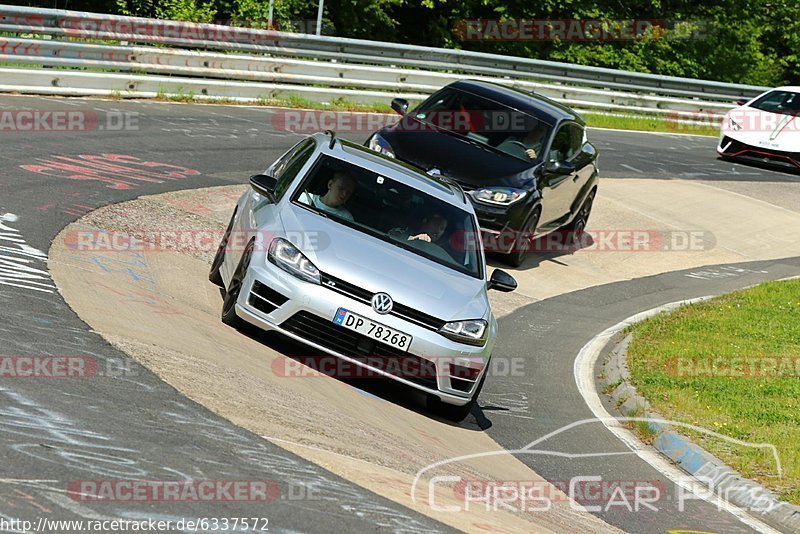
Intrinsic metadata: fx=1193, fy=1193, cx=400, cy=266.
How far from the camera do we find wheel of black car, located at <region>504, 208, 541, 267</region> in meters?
14.6

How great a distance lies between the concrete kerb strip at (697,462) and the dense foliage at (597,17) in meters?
22.3

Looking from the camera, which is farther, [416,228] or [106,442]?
[416,228]

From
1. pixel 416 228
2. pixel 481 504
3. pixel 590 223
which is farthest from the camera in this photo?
pixel 590 223

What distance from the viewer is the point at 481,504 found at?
671 cm

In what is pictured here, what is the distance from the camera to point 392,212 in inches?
375

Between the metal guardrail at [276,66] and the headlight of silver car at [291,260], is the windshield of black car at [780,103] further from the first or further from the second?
the headlight of silver car at [291,260]

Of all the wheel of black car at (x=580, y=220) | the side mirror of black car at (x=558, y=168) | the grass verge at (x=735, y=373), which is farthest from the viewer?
the wheel of black car at (x=580, y=220)

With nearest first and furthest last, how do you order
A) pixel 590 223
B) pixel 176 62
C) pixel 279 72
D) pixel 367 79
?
pixel 590 223
pixel 176 62
pixel 279 72
pixel 367 79

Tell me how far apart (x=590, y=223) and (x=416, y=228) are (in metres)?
9.50

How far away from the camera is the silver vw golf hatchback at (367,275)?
8266 mm

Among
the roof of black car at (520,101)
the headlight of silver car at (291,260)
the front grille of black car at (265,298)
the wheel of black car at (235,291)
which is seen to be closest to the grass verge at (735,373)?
the roof of black car at (520,101)

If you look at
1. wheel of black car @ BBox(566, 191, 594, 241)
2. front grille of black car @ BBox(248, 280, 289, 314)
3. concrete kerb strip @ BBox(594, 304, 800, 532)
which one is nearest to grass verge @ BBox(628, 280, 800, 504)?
concrete kerb strip @ BBox(594, 304, 800, 532)

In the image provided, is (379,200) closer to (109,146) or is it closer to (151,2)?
(109,146)

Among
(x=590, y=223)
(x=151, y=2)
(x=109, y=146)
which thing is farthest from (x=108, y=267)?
(x=151, y=2)
